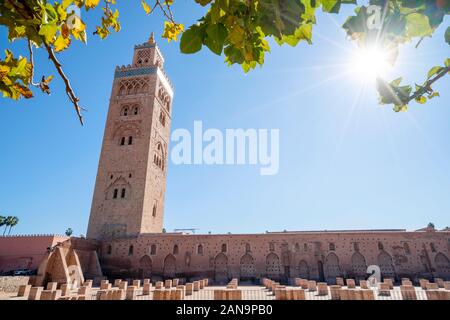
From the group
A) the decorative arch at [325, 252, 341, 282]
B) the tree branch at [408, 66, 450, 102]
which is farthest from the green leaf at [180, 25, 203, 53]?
the decorative arch at [325, 252, 341, 282]

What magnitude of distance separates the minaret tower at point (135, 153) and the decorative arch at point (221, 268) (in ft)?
22.7

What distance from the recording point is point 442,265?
18.6m

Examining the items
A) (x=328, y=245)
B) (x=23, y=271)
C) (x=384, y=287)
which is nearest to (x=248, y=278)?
(x=328, y=245)

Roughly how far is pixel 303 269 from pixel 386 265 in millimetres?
5779

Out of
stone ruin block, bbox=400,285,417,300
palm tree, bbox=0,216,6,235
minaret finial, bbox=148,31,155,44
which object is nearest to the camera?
stone ruin block, bbox=400,285,417,300

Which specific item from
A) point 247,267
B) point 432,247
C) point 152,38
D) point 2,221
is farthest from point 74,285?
point 2,221

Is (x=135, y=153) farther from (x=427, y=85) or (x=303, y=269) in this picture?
(x=427, y=85)

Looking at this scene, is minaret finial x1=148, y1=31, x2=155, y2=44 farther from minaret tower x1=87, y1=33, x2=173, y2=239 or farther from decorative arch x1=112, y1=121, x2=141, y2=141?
→ decorative arch x1=112, y1=121, x2=141, y2=141

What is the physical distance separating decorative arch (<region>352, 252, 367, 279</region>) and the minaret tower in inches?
653

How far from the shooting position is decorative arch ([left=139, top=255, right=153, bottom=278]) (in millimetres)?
20047
